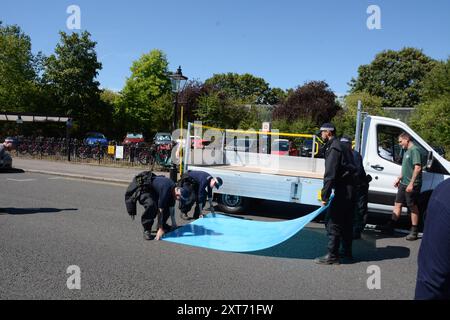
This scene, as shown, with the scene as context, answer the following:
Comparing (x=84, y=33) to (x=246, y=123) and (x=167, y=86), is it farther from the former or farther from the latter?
(x=246, y=123)

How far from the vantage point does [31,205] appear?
373 inches

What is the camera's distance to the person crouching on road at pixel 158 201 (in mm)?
6531

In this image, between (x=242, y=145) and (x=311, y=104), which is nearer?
(x=242, y=145)

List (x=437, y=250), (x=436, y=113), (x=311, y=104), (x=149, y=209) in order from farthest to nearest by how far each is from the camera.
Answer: (x=311, y=104)
(x=436, y=113)
(x=149, y=209)
(x=437, y=250)

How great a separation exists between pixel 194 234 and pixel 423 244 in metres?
5.33

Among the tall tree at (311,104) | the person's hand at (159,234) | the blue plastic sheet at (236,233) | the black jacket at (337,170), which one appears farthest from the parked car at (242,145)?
the tall tree at (311,104)

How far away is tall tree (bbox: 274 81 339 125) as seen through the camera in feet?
124

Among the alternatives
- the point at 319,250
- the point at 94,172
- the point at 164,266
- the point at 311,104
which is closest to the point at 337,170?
the point at 319,250

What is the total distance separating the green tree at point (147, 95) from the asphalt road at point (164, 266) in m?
35.5

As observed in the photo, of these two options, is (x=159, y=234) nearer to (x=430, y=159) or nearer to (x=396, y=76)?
(x=430, y=159)

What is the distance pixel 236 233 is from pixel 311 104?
3298 centimetres

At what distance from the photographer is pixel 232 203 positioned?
9258mm

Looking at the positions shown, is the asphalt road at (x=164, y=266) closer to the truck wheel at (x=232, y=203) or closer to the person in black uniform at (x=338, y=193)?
the person in black uniform at (x=338, y=193)

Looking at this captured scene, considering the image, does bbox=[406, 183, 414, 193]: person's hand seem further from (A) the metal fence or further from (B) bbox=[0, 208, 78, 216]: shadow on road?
(A) the metal fence
